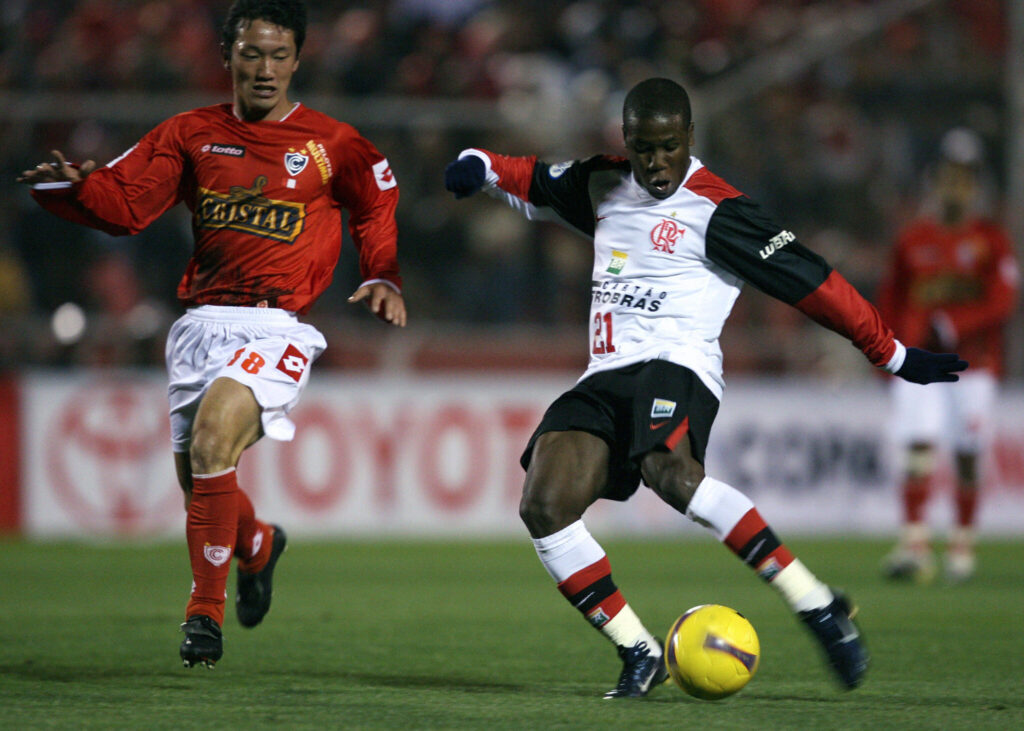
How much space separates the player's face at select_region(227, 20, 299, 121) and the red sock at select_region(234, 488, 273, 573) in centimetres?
156

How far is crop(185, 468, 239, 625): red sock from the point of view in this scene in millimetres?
5254

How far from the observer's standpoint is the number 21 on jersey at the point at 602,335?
5172 mm

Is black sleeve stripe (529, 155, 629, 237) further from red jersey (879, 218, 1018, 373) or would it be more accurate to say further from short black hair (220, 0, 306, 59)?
red jersey (879, 218, 1018, 373)

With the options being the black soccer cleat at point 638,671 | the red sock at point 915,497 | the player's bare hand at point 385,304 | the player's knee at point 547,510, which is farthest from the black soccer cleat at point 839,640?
the red sock at point 915,497

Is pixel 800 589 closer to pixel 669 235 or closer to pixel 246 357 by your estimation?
pixel 669 235

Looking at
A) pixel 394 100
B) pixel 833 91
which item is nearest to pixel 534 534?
pixel 394 100

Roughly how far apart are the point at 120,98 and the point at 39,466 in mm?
3085

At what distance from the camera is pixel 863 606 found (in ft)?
26.3

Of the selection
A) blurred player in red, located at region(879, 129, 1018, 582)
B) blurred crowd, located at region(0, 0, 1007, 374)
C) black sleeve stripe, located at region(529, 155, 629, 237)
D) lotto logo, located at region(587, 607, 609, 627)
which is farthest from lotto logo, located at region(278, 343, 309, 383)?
blurred crowd, located at region(0, 0, 1007, 374)

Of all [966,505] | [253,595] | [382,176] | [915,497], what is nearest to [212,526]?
[253,595]

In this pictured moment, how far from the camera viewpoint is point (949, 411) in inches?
391

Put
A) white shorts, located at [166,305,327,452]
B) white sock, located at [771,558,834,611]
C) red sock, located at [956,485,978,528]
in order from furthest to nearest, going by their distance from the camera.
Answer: red sock, located at [956,485,978,528] < white shorts, located at [166,305,327,452] < white sock, located at [771,558,834,611]

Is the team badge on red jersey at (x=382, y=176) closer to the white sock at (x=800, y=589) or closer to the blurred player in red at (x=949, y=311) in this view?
the white sock at (x=800, y=589)

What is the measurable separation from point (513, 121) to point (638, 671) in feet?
29.0
